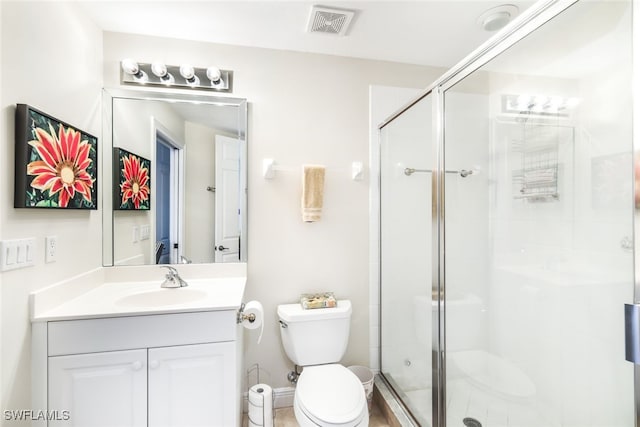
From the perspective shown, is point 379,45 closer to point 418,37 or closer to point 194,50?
point 418,37

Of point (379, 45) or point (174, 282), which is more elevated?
point (379, 45)

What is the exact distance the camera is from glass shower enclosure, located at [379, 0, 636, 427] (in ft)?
3.52

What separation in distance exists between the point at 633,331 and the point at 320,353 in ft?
4.63

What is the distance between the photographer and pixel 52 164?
1268mm

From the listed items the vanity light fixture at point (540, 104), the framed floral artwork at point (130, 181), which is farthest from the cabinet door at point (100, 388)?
the vanity light fixture at point (540, 104)

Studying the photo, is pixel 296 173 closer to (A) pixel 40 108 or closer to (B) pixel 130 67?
(B) pixel 130 67

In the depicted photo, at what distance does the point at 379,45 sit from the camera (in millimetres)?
1907

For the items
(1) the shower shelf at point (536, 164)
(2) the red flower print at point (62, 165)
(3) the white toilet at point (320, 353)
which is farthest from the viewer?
(3) the white toilet at point (320, 353)

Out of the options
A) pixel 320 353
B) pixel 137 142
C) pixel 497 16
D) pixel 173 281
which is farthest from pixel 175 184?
pixel 497 16

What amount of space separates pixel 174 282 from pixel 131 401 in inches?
23.7

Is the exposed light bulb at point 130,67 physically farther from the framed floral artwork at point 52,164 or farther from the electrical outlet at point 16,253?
the electrical outlet at point 16,253

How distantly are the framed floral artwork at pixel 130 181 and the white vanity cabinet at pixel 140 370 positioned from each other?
772 mm

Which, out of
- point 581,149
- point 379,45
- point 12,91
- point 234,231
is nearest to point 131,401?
point 234,231

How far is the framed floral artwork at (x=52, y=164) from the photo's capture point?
3.67 ft
